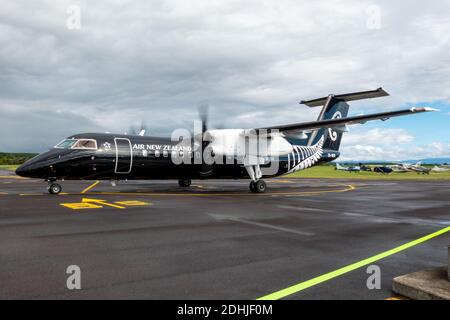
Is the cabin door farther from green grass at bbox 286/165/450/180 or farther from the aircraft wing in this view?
green grass at bbox 286/165/450/180

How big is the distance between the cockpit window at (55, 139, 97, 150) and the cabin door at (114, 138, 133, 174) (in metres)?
1.20

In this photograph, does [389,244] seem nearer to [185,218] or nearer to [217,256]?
[217,256]

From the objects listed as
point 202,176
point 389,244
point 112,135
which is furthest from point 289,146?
point 389,244

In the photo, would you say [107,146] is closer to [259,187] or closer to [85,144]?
[85,144]

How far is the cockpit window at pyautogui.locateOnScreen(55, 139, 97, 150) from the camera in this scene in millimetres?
16359

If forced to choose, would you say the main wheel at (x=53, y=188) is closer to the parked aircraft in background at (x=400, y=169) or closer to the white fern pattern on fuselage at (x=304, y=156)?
the white fern pattern on fuselage at (x=304, y=156)

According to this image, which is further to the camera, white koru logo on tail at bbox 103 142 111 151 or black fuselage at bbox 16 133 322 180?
white koru logo on tail at bbox 103 142 111 151

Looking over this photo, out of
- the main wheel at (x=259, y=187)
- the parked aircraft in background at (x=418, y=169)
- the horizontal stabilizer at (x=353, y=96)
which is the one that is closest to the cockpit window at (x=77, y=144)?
the main wheel at (x=259, y=187)

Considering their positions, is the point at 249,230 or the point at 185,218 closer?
the point at 249,230

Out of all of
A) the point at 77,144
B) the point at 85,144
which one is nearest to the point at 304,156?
the point at 85,144

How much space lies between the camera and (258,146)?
20562 millimetres

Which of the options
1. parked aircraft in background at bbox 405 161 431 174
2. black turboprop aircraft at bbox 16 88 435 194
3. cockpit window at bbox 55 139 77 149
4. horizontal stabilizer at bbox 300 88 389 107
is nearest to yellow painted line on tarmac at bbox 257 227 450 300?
black turboprop aircraft at bbox 16 88 435 194

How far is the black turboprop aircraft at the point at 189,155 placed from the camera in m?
16.2
